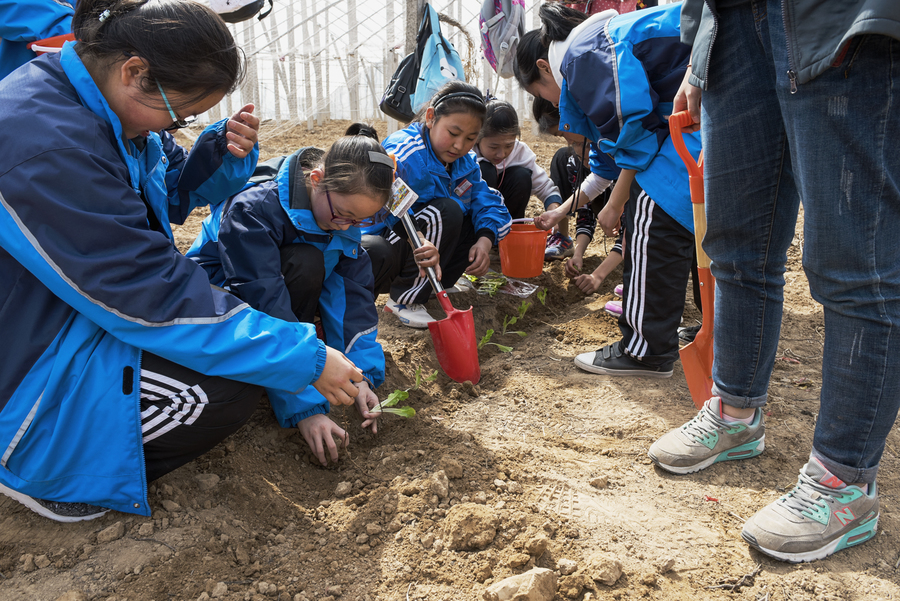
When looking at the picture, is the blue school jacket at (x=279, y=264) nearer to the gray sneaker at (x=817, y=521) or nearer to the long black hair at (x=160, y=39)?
the long black hair at (x=160, y=39)

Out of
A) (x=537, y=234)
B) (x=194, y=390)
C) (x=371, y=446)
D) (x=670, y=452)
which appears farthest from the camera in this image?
(x=537, y=234)

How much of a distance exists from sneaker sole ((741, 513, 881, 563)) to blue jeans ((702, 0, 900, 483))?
0.13m

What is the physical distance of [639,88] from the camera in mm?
2184

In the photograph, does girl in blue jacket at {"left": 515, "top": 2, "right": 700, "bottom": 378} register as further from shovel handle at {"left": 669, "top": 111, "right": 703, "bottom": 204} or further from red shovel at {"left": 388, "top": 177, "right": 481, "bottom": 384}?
red shovel at {"left": 388, "top": 177, "right": 481, "bottom": 384}

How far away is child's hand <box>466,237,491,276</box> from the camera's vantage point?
3.10m

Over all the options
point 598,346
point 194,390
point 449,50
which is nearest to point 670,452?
point 598,346

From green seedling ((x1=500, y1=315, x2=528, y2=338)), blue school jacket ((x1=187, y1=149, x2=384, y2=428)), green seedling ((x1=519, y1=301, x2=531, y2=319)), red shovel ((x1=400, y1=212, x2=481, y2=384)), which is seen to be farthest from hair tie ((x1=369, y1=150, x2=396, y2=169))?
green seedling ((x1=519, y1=301, x2=531, y2=319))

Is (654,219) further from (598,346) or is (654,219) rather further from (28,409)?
(28,409)

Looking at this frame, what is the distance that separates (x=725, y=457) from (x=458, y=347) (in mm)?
1096

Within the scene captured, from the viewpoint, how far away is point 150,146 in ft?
5.46

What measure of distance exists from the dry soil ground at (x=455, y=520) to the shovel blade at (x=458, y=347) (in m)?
0.22

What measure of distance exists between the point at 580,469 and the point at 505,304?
1646 millimetres

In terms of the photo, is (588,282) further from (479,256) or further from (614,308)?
(479,256)

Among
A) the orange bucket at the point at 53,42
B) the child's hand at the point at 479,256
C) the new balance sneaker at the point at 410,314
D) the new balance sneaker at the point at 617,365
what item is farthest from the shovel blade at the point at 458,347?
the orange bucket at the point at 53,42
